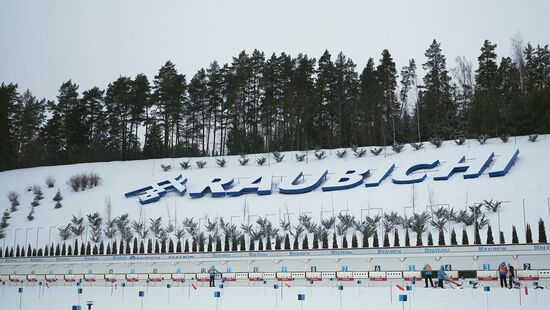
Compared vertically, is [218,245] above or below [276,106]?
below

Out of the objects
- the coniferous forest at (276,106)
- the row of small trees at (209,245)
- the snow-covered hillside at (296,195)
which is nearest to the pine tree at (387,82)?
the coniferous forest at (276,106)

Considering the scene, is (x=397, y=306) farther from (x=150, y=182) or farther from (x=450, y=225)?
(x=150, y=182)

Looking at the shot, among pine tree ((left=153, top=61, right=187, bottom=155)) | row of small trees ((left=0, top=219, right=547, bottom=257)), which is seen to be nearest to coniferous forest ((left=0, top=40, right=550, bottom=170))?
pine tree ((left=153, top=61, right=187, bottom=155))

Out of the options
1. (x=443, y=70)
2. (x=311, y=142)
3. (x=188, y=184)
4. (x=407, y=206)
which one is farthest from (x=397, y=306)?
(x=443, y=70)

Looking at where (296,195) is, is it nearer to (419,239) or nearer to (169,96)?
(419,239)

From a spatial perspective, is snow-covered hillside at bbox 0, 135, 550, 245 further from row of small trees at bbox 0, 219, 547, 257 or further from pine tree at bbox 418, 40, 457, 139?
pine tree at bbox 418, 40, 457, 139

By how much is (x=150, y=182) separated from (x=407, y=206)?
868 inches

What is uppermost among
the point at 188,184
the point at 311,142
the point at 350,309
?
the point at 311,142

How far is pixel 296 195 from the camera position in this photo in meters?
40.0

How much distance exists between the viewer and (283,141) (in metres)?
61.1

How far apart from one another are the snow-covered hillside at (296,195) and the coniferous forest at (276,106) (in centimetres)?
959

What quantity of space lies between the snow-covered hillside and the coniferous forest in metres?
9.59

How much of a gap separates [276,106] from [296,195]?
2124 cm

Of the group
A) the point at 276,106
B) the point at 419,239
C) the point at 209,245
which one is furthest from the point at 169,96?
the point at 419,239
